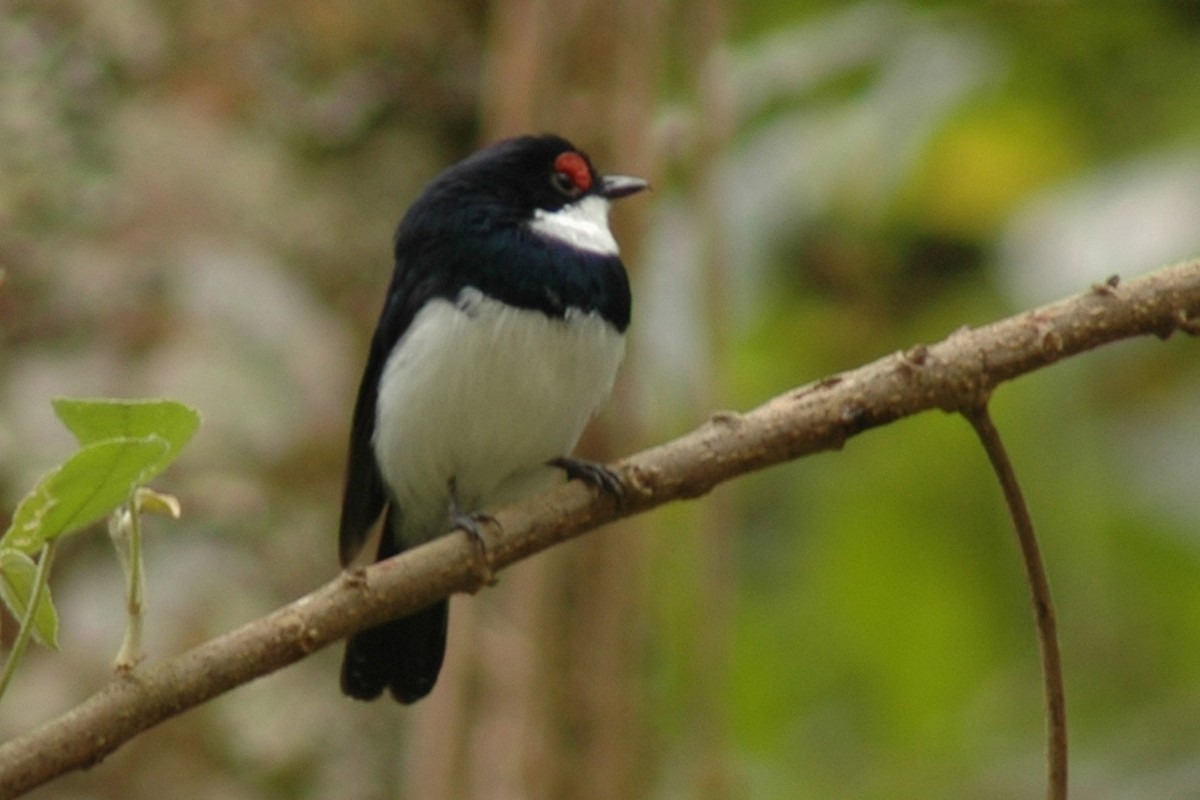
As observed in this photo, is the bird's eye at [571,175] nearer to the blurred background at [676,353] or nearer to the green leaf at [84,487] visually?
the blurred background at [676,353]

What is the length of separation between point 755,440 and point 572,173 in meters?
1.53

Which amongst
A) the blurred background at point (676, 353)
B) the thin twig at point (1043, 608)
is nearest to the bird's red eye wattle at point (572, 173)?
the blurred background at point (676, 353)

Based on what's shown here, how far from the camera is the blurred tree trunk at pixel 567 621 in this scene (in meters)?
3.36

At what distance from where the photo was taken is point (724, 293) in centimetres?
355

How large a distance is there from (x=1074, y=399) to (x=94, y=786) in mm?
2245

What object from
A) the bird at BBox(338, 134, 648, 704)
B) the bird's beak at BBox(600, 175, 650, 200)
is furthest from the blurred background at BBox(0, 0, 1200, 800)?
the bird at BBox(338, 134, 648, 704)

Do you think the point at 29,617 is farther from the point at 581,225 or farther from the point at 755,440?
the point at 581,225

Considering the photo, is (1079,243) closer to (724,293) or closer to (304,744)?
(724,293)

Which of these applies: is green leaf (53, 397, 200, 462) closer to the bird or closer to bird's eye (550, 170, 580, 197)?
the bird

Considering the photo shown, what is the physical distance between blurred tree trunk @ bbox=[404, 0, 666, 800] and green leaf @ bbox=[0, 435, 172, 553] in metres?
1.79

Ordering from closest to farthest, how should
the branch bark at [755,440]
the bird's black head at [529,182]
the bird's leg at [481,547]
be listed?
the branch bark at [755,440]
the bird's leg at [481,547]
the bird's black head at [529,182]

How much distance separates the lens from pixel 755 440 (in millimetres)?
2010

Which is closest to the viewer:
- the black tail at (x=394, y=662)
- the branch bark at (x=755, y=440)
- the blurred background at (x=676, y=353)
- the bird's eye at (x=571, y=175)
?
the branch bark at (x=755, y=440)

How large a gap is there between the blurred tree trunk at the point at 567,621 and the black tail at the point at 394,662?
321 mm
